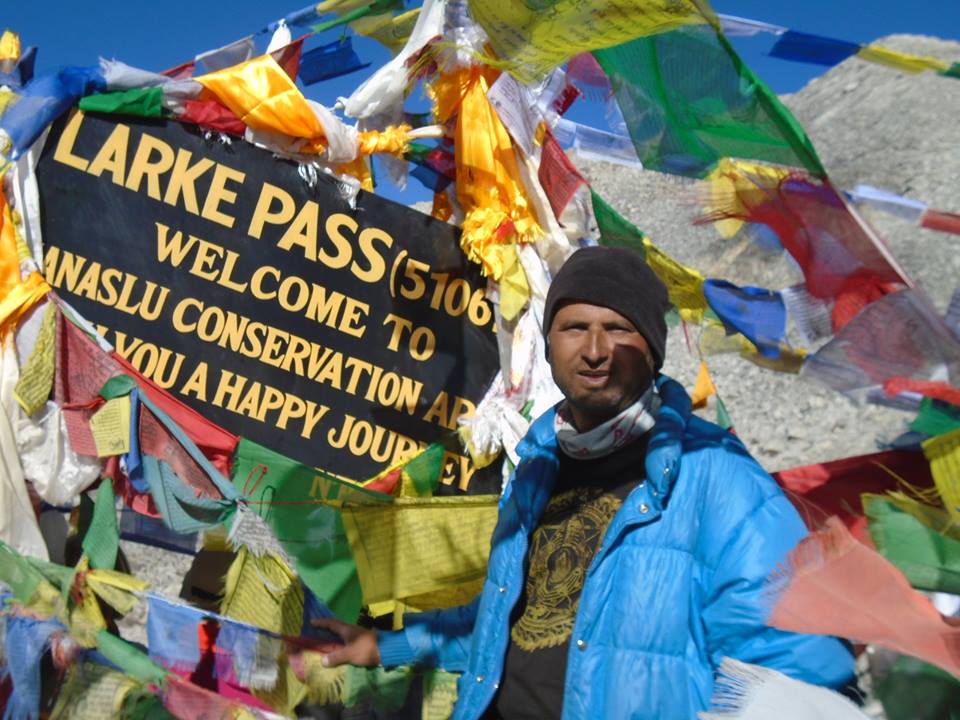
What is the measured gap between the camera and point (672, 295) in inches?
130

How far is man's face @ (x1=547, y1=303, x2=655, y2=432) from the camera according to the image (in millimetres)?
1840

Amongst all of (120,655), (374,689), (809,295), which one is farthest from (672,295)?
(120,655)

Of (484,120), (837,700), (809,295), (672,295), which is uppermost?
(484,120)

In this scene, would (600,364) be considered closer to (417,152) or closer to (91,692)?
(417,152)

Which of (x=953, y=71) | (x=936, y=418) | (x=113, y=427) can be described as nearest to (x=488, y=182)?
(x=113, y=427)

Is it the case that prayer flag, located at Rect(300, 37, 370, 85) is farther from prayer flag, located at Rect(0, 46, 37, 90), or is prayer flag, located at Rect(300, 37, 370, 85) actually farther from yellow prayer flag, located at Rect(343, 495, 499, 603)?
yellow prayer flag, located at Rect(343, 495, 499, 603)

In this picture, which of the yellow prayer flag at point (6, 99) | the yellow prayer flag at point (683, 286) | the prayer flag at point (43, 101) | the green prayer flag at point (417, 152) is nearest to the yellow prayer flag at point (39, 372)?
the prayer flag at point (43, 101)

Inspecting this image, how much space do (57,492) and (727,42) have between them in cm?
273

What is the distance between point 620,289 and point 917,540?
0.71 meters

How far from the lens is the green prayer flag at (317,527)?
2.82m

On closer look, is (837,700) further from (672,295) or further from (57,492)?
(57,492)

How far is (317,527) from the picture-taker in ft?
9.29

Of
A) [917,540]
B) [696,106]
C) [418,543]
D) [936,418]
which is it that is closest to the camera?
[917,540]

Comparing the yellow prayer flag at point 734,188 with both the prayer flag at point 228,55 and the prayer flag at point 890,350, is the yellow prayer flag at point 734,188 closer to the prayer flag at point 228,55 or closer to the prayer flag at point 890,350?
the prayer flag at point 890,350
